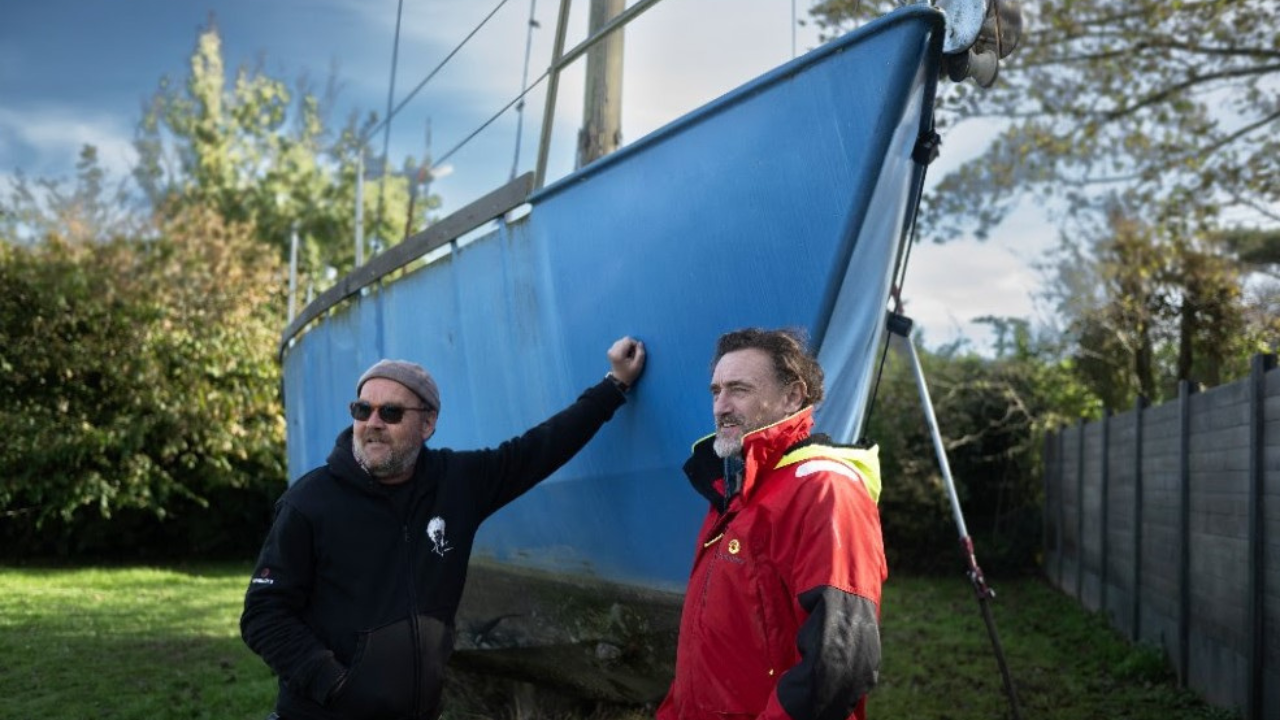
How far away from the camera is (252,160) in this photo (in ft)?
94.1

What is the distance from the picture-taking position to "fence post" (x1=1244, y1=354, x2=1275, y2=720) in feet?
15.7

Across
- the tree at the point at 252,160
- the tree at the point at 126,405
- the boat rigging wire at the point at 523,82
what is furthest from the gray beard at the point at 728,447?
the tree at the point at 252,160

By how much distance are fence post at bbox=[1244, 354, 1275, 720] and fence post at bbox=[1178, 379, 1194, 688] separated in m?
1.03

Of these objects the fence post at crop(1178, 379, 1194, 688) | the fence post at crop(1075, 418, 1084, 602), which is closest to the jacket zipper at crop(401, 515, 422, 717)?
the fence post at crop(1178, 379, 1194, 688)

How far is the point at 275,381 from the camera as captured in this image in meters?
13.8

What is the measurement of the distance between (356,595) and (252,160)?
91.2 ft

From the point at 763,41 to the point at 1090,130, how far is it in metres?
7.93

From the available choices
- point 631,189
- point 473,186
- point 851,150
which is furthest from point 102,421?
point 851,150

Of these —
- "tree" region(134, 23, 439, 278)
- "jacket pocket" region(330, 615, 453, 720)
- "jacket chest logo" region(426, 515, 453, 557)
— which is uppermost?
"tree" region(134, 23, 439, 278)

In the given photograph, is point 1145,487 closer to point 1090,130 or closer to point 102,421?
point 1090,130

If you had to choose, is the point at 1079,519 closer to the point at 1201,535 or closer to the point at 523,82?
the point at 1201,535

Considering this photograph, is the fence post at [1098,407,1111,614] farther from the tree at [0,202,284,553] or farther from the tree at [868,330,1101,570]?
the tree at [0,202,284,553]

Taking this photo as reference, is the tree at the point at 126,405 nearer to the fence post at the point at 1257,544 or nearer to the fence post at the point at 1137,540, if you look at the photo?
the fence post at the point at 1137,540

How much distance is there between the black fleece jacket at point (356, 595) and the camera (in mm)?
2826
